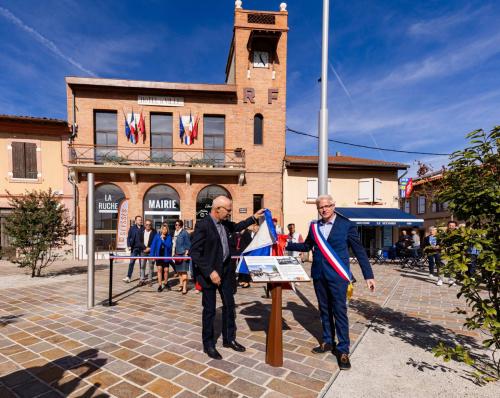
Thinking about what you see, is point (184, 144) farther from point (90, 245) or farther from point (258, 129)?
point (90, 245)

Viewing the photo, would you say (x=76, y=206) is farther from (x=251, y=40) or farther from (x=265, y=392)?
(x=265, y=392)

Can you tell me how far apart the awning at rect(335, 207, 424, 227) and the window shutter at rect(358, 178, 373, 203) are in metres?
0.55

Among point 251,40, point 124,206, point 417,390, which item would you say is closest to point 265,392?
point 417,390

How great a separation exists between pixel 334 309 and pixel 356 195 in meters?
14.0

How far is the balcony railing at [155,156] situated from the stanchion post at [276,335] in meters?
12.1

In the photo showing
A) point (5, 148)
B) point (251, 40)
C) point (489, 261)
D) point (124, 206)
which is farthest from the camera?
point (251, 40)

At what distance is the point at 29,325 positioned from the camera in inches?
176

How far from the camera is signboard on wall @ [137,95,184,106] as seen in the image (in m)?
15.2

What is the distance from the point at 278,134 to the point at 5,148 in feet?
45.8

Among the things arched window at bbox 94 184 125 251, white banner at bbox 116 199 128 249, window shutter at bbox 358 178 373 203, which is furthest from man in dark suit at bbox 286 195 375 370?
window shutter at bbox 358 178 373 203

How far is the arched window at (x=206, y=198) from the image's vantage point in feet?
49.7

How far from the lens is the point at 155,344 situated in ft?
12.4

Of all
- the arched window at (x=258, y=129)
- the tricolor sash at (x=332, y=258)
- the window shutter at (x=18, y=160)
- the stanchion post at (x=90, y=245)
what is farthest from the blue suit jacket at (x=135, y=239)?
the window shutter at (x=18, y=160)

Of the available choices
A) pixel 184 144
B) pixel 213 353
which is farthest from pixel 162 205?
pixel 213 353
